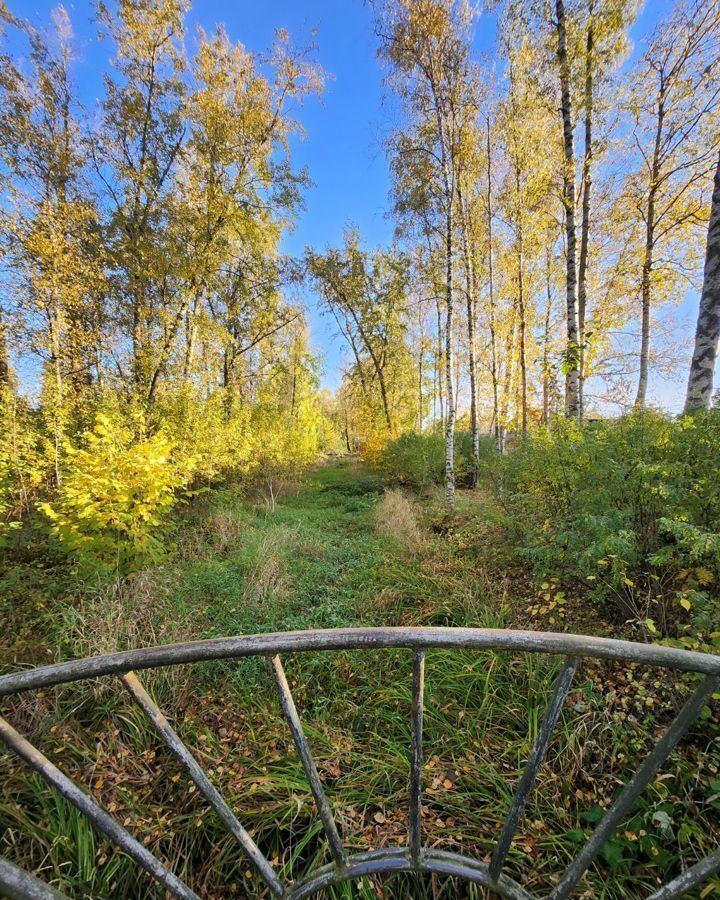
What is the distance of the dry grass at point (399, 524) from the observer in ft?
16.7

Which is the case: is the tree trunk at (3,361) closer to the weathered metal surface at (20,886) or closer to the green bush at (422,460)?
the weathered metal surface at (20,886)

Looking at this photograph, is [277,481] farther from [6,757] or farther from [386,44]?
[386,44]

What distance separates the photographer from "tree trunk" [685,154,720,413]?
3703 mm

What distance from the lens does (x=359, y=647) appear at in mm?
930

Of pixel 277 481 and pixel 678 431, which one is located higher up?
pixel 678 431

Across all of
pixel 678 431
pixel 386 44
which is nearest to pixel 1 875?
pixel 678 431

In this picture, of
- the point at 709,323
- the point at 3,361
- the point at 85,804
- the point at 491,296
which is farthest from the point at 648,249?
the point at 3,361

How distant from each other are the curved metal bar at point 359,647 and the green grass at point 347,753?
139 cm

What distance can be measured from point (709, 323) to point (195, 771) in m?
5.88

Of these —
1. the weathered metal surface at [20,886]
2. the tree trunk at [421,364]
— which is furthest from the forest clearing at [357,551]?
the tree trunk at [421,364]

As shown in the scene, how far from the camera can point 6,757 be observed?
6.29ft

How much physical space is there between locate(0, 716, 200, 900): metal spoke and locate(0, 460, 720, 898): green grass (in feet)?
3.12

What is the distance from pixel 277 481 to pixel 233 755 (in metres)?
9.13

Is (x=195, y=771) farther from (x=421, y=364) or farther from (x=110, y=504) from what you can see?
(x=421, y=364)
